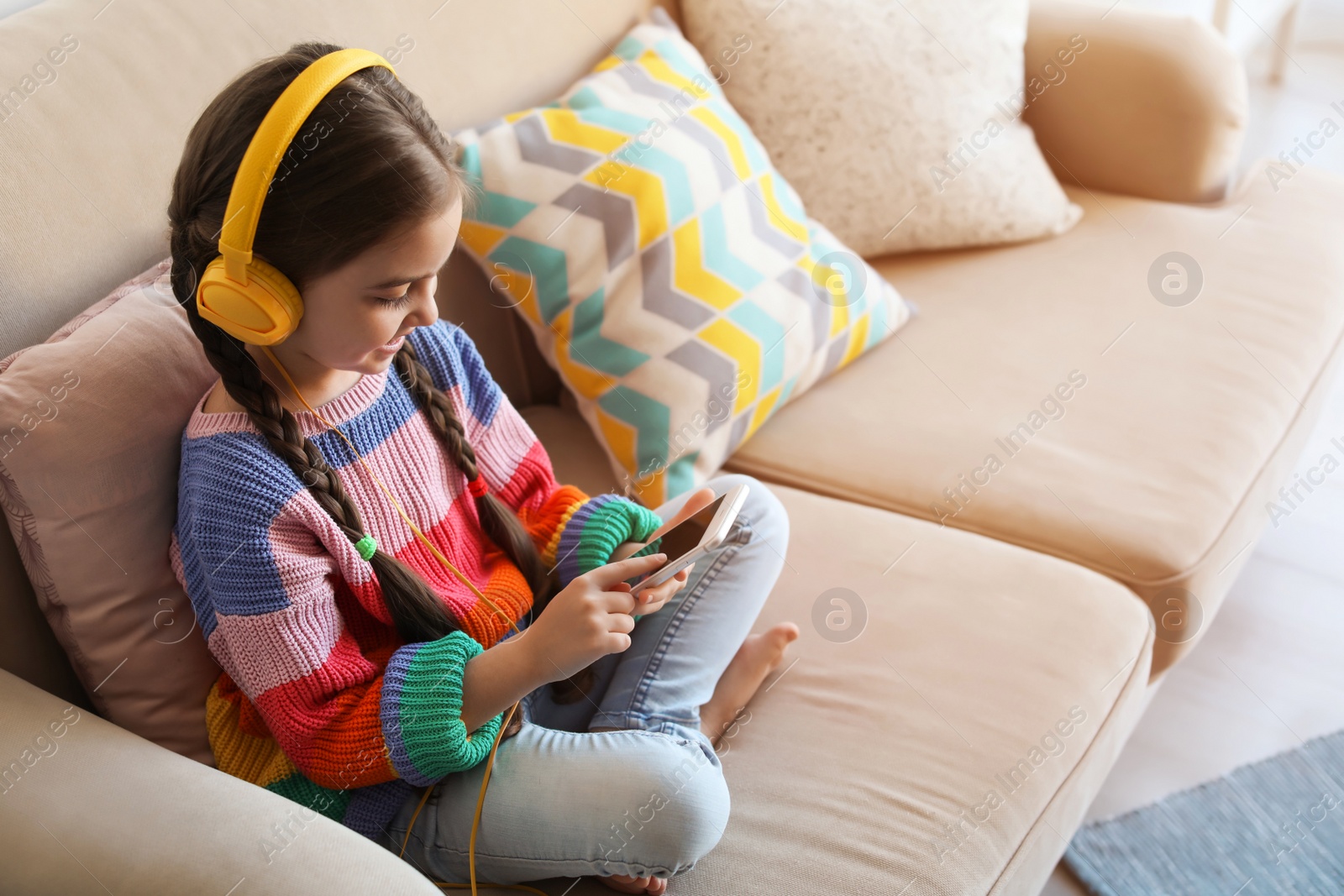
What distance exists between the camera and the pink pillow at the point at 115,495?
816 mm

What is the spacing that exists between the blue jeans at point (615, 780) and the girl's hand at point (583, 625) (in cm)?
10

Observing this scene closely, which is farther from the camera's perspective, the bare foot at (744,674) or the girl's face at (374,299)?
the bare foot at (744,674)

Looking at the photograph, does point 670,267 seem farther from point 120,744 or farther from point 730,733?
point 120,744

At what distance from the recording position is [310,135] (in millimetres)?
755

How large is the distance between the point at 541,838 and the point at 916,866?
Result: 1.00 feet

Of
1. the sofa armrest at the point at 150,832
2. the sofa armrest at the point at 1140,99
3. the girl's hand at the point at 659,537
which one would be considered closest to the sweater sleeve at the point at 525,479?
the girl's hand at the point at 659,537

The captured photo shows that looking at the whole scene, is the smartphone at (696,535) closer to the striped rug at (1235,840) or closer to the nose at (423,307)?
the nose at (423,307)

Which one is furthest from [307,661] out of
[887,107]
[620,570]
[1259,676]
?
[1259,676]

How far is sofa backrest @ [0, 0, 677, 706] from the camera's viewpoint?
880 mm

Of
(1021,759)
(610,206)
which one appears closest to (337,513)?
(610,206)

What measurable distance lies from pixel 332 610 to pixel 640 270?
56cm

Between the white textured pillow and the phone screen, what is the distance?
0.72m

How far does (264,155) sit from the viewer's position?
2.38 ft

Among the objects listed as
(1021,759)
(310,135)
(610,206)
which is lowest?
(1021,759)
